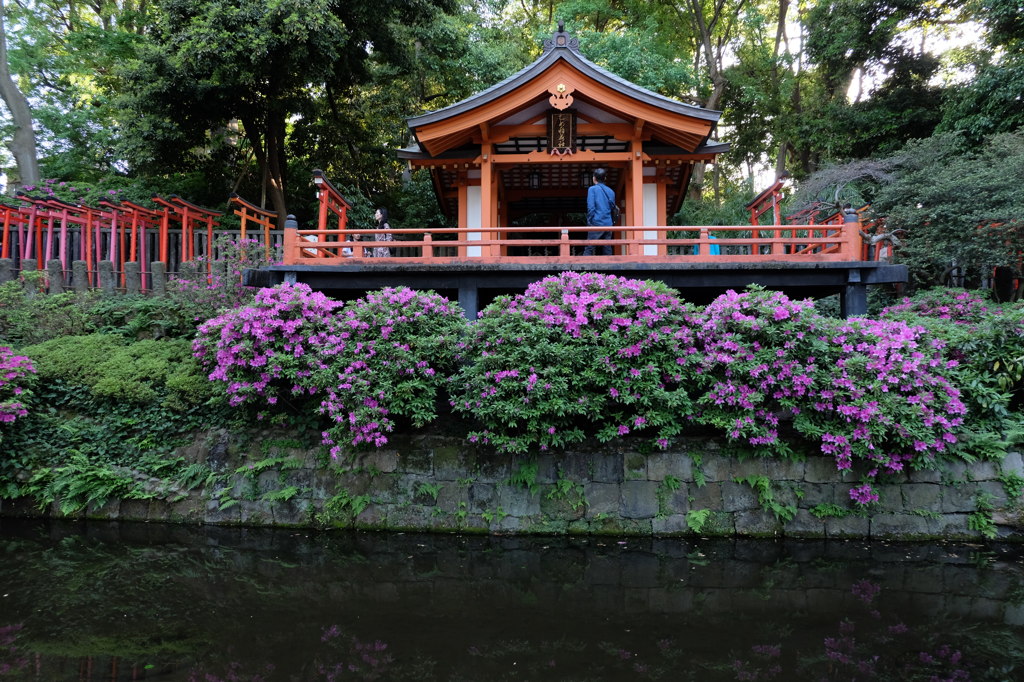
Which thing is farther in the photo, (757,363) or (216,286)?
(216,286)

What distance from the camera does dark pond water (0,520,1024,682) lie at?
381cm

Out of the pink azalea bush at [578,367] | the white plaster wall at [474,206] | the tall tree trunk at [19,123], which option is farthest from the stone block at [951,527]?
the tall tree trunk at [19,123]

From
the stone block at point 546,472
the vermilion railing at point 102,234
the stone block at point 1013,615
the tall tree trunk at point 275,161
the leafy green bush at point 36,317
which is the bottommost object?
the stone block at point 1013,615

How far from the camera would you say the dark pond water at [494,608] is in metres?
3.81

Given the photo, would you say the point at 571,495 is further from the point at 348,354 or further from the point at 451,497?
the point at 348,354

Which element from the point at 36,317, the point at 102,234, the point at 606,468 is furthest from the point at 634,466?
the point at 102,234

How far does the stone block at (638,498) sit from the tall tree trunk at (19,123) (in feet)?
58.6

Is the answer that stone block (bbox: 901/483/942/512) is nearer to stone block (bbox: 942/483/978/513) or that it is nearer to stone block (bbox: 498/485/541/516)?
stone block (bbox: 942/483/978/513)

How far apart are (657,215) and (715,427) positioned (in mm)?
5462

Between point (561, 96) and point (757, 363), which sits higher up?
point (561, 96)

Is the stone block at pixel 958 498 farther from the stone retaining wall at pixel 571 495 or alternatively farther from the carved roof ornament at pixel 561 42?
the carved roof ornament at pixel 561 42

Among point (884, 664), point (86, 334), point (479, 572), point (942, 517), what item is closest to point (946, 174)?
point (942, 517)

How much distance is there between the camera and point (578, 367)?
6430 millimetres

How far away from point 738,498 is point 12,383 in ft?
27.9
